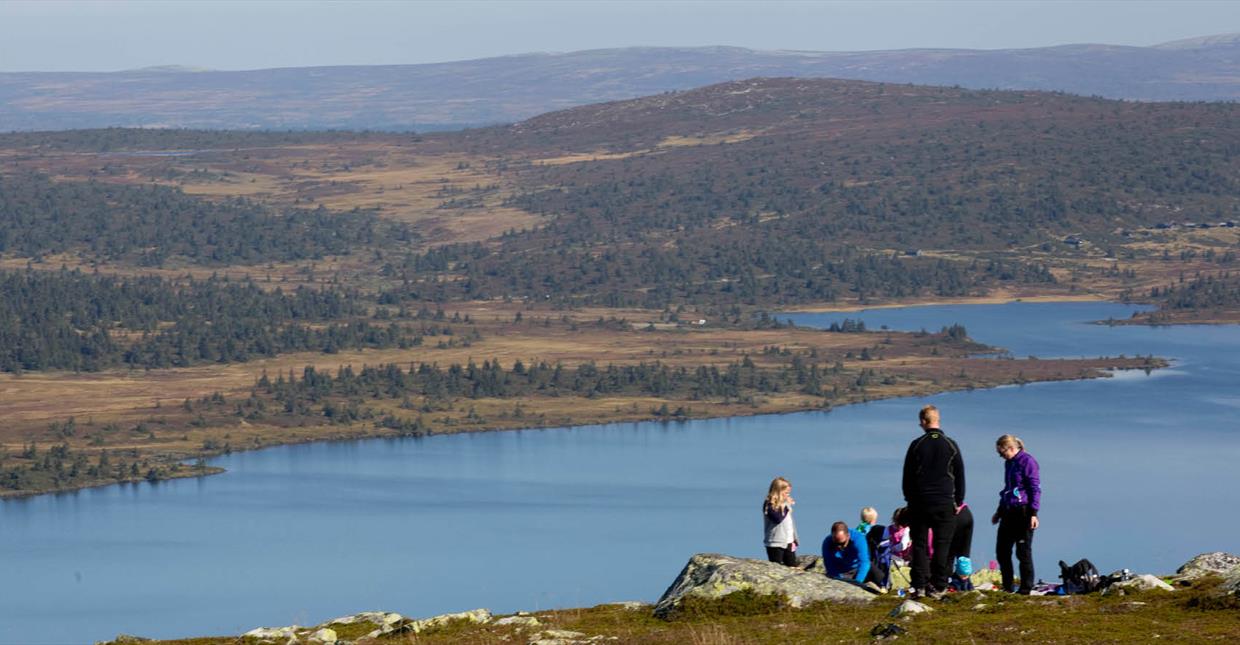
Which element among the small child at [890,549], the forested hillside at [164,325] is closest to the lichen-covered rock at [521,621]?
the small child at [890,549]

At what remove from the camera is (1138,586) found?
69.6 feet

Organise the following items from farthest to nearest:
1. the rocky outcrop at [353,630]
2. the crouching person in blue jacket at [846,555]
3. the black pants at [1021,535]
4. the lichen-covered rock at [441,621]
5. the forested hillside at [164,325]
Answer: the forested hillside at [164,325]
the lichen-covered rock at [441,621]
the crouching person in blue jacket at [846,555]
the rocky outcrop at [353,630]
the black pants at [1021,535]

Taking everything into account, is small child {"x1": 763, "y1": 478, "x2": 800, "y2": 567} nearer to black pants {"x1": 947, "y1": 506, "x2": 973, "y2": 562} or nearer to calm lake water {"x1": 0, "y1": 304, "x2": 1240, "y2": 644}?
black pants {"x1": 947, "y1": 506, "x2": 973, "y2": 562}

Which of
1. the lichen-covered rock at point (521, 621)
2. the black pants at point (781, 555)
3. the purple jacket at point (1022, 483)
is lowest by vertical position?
the lichen-covered rock at point (521, 621)

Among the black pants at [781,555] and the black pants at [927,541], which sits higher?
the black pants at [927,541]

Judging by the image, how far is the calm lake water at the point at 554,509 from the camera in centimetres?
6944

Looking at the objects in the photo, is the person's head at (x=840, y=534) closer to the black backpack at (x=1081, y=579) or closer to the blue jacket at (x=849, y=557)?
the blue jacket at (x=849, y=557)

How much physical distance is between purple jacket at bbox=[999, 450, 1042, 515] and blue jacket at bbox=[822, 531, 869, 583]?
164 centimetres

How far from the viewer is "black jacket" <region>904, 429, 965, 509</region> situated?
72.7 feet

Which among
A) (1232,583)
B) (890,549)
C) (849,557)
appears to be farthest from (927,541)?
(1232,583)

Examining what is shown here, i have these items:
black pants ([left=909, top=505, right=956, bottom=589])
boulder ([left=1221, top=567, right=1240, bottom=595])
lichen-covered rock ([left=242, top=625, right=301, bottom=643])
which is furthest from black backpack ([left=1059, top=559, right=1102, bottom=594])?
lichen-covered rock ([left=242, top=625, right=301, bottom=643])

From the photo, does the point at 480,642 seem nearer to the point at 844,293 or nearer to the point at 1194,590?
the point at 1194,590

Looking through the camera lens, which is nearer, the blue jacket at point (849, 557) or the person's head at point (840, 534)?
the person's head at point (840, 534)

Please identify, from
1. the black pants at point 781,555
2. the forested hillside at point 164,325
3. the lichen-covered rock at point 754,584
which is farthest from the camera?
the forested hillside at point 164,325
